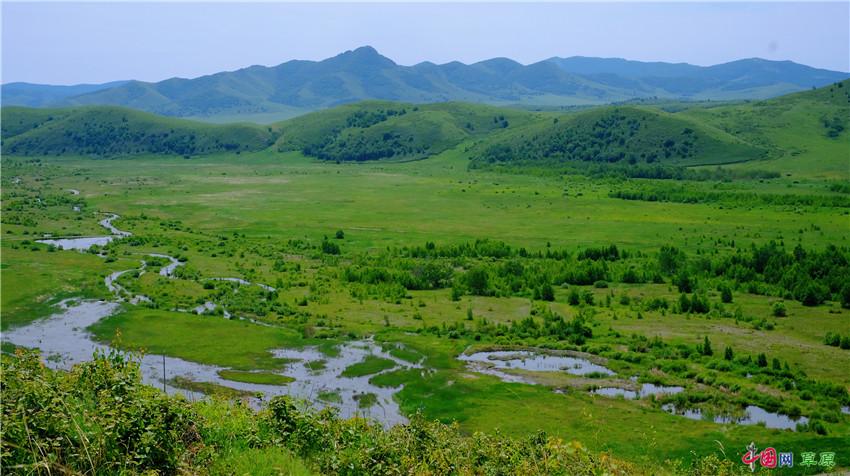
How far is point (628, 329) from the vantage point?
43.6 m

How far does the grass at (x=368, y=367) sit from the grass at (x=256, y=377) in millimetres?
3372

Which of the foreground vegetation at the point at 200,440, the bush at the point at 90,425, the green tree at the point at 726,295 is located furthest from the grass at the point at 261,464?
the green tree at the point at 726,295

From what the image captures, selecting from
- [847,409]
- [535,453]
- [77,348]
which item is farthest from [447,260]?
[535,453]

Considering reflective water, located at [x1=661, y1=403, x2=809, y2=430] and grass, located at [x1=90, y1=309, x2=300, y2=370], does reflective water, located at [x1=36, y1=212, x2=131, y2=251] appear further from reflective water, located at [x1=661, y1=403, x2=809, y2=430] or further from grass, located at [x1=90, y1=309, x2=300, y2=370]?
reflective water, located at [x1=661, y1=403, x2=809, y2=430]

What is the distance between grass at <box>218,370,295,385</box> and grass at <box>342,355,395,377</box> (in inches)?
133

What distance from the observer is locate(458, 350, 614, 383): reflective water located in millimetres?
36475

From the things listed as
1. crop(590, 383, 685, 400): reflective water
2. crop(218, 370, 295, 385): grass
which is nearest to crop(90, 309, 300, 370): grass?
crop(218, 370, 295, 385): grass

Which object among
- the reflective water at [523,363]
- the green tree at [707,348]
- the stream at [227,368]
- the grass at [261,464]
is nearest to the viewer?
the grass at [261,464]

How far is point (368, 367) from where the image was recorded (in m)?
37.8

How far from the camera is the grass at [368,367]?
36.9 m

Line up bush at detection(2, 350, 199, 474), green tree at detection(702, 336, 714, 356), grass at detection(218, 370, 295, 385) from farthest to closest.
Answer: green tree at detection(702, 336, 714, 356) < grass at detection(218, 370, 295, 385) < bush at detection(2, 350, 199, 474)

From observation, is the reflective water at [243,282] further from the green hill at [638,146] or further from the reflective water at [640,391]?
the green hill at [638,146]

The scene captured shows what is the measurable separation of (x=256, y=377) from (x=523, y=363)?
51.3ft

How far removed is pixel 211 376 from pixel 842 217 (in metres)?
86.2
